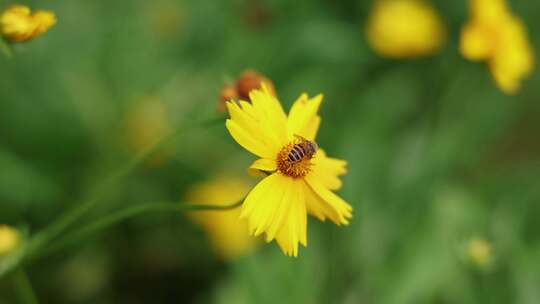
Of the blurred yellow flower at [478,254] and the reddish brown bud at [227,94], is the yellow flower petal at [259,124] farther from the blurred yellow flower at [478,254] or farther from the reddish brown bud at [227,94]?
the blurred yellow flower at [478,254]

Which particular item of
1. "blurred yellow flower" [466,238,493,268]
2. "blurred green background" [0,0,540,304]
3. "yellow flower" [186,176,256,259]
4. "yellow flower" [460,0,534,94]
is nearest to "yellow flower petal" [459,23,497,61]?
"yellow flower" [460,0,534,94]

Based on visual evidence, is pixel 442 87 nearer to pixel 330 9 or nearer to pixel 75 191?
pixel 330 9

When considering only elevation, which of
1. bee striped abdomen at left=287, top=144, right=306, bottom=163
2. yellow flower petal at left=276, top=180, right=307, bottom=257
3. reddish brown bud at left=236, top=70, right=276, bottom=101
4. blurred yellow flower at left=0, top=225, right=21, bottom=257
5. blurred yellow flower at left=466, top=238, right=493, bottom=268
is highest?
blurred yellow flower at left=0, top=225, right=21, bottom=257

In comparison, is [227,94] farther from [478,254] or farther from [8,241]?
[478,254]

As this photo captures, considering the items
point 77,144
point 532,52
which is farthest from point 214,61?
point 532,52

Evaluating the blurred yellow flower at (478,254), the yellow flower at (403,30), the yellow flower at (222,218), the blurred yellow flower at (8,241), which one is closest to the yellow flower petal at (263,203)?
the blurred yellow flower at (8,241)

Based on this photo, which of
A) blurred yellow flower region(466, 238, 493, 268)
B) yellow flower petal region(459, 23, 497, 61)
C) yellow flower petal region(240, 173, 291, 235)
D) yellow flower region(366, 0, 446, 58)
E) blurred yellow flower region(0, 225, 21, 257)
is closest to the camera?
yellow flower petal region(240, 173, 291, 235)

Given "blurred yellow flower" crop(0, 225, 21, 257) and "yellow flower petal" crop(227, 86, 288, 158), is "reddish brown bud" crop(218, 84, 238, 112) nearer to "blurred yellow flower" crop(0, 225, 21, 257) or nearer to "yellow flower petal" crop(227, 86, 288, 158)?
"yellow flower petal" crop(227, 86, 288, 158)

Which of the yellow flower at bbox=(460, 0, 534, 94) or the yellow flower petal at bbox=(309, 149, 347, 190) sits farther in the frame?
the yellow flower at bbox=(460, 0, 534, 94)
